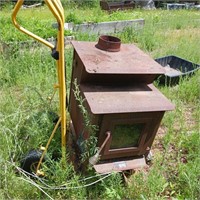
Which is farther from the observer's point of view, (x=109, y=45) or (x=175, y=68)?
(x=175, y=68)

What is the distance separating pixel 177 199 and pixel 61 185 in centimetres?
92

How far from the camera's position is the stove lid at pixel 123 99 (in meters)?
1.86

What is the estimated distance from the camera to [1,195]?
2.02m

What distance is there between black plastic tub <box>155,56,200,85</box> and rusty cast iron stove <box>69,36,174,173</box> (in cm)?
161

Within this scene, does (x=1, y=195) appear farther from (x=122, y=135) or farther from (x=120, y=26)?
(x=120, y=26)

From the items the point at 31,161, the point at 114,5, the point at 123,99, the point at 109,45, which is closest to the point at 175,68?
the point at 109,45

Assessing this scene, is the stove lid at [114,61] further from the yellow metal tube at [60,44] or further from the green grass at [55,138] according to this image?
the green grass at [55,138]

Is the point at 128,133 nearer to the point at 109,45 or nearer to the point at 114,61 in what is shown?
the point at 114,61

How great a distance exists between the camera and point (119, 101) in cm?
194

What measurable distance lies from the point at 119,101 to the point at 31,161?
92 centimetres

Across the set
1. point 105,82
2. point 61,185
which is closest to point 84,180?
point 61,185

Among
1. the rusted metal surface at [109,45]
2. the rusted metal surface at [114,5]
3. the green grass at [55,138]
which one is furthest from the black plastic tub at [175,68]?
the rusted metal surface at [114,5]

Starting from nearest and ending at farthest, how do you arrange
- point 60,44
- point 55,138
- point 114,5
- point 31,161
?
point 60,44, point 31,161, point 55,138, point 114,5

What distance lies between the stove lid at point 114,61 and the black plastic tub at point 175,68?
1.58 metres
